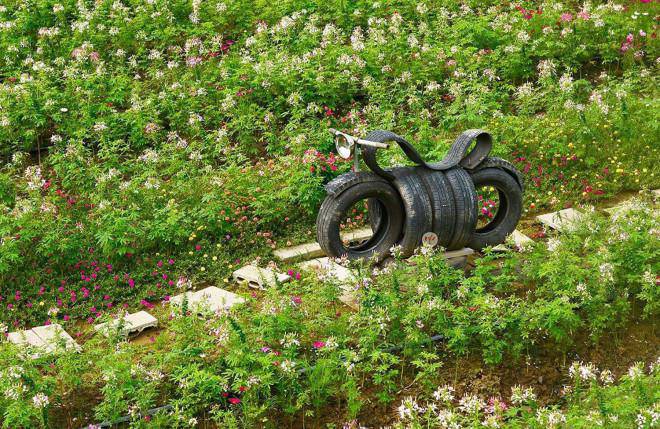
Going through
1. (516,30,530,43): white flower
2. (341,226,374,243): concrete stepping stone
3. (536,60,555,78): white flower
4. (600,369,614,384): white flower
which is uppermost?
(516,30,530,43): white flower

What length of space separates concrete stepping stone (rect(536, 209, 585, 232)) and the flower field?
0.26 metres

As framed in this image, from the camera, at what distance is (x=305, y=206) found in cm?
995

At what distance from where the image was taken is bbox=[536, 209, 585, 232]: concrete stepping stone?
29.3 feet

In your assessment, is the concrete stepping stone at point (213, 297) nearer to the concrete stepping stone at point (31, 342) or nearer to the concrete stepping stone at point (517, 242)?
the concrete stepping stone at point (31, 342)

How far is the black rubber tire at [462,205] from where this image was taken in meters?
8.30

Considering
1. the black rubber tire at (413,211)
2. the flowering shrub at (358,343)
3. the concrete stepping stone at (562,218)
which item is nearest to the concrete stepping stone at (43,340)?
the flowering shrub at (358,343)

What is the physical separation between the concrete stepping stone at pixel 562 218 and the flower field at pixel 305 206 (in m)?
0.26

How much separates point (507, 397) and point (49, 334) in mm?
4358

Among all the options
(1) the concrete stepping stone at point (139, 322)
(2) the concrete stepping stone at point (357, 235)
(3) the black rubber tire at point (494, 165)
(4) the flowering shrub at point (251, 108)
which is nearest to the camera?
(1) the concrete stepping stone at point (139, 322)

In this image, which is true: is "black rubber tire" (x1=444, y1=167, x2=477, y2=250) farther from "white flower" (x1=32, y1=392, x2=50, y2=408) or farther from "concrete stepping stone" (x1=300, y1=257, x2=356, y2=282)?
"white flower" (x1=32, y1=392, x2=50, y2=408)

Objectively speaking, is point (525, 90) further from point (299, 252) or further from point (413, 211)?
point (413, 211)

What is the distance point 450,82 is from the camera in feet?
40.8

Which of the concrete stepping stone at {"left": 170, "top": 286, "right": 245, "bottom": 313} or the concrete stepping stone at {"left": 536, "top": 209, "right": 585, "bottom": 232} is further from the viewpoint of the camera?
the concrete stepping stone at {"left": 536, "top": 209, "right": 585, "bottom": 232}

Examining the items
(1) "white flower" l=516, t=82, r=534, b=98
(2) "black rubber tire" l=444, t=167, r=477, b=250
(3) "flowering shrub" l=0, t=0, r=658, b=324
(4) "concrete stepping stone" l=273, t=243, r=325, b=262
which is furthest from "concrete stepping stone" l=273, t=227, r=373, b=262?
(1) "white flower" l=516, t=82, r=534, b=98
